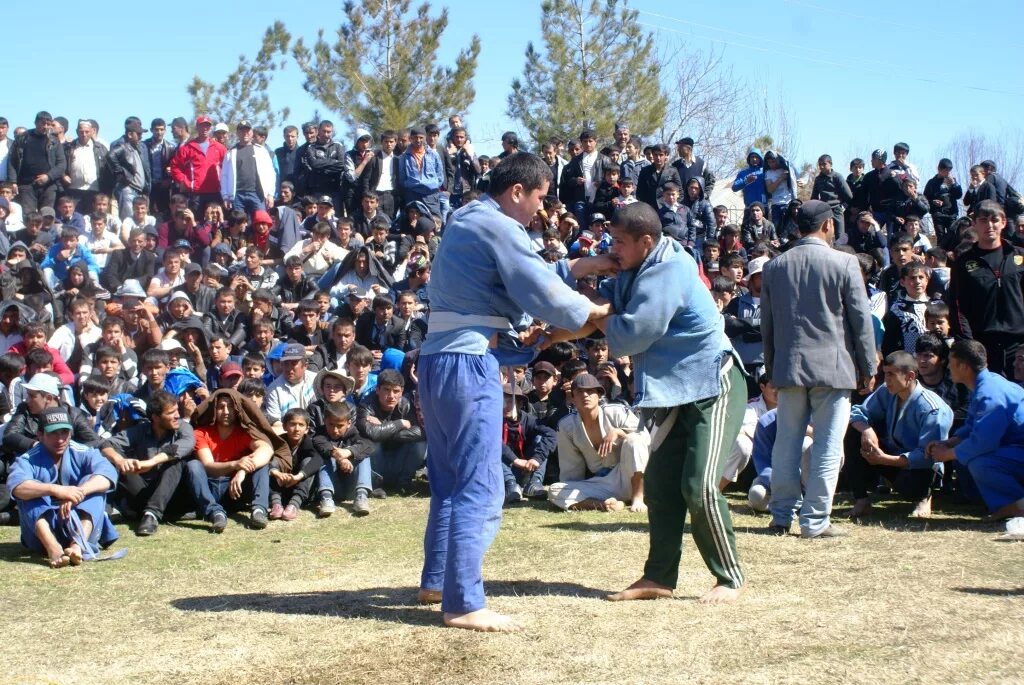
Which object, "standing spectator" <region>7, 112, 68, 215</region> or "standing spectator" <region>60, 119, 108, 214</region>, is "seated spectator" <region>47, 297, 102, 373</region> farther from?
"standing spectator" <region>7, 112, 68, 215</region>

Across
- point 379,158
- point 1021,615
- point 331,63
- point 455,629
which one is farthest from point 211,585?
point 331,63

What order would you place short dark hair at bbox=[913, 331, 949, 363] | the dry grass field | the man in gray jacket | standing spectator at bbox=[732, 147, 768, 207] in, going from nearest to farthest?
the dry grass field, the man in gray jacket, short dark hair at bbox=[913, 331, 949, 363], standing spectator at bbox=[732, 147, 768, 207]

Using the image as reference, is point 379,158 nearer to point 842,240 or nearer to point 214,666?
point 842,240

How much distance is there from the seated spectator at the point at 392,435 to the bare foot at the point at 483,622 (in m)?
4.56

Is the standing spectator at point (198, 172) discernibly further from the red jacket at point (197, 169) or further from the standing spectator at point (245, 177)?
the standing spectator at point (245, 177)

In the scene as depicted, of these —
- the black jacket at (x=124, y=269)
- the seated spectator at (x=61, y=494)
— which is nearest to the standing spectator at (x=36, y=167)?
the black jacket at (x=124, y=269)

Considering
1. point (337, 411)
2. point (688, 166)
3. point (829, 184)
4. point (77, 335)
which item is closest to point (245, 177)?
point (77, 335)

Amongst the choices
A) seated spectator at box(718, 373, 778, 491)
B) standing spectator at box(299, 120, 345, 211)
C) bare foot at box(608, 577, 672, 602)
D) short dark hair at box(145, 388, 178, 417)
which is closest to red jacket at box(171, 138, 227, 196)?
standing spectator at box(299, 120, 345, 211)

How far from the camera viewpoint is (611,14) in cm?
2759

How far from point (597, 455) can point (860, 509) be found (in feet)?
6.42

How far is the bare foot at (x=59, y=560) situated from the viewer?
6750 mm

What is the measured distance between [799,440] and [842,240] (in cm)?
806

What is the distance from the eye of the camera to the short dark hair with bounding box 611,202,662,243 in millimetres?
4984

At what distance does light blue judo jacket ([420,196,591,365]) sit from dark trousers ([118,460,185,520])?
3984mm
